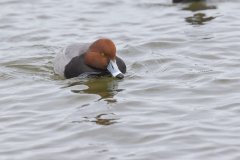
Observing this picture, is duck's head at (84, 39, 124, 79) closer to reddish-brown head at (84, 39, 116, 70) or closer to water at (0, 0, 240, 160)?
reddish-brown head at (84, 39, 116, 70)

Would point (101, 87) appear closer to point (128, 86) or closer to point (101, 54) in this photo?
point (128, 86)

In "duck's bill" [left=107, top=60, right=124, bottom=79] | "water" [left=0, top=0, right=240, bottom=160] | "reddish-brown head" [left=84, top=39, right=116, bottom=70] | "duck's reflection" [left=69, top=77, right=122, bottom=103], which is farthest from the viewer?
"reddish-brown head" [left=84, top=39, right=116, bottom=70]

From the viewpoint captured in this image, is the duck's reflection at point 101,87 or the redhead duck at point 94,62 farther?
the redhead duck at point 94,62

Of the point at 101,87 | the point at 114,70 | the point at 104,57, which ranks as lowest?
the point at 101,87

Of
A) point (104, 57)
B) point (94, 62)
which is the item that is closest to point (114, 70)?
point (104, 57)

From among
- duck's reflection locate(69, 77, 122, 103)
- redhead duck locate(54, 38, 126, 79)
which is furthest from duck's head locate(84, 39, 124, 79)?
duck's reflection locate(69, 77, 122, 103)

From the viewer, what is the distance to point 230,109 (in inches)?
355

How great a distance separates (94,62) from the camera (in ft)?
36.2

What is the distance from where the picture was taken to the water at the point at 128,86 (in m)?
7.88

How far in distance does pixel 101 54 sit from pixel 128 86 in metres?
0.79

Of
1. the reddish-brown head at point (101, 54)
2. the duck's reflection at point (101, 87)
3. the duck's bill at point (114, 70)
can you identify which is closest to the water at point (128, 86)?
the duck's reflection at point (101, 87)

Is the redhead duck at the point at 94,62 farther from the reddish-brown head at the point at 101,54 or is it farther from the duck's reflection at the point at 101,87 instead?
the duck's reflection at the point at 101,87

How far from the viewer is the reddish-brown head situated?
1086 cm

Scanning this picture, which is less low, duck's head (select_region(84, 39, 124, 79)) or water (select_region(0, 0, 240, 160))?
duck's head (select_region(84, 39, 124, 79))
